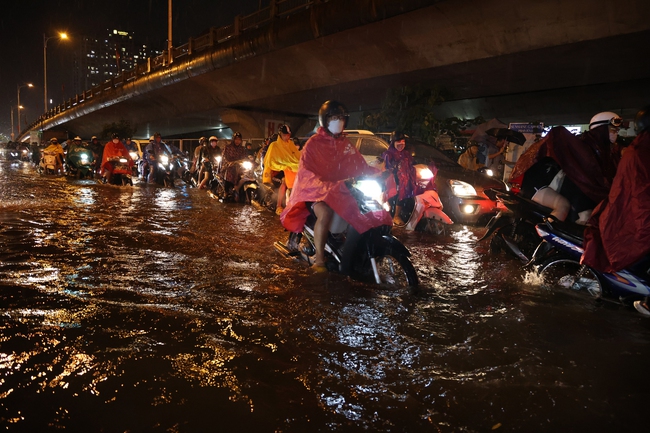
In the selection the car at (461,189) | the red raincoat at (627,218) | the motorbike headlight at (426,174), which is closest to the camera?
the red raincoat at (627,218)

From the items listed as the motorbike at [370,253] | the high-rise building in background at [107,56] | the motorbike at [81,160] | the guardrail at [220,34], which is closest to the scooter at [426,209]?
the motorbike at [370,253]

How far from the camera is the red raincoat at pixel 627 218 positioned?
12.5 feet

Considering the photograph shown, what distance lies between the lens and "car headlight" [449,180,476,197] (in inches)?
345

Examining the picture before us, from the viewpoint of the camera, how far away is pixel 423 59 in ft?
52.7

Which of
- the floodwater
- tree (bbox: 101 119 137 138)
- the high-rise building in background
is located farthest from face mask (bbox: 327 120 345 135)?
the high-rise building in background

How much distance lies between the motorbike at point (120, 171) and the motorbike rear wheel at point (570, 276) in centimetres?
1377

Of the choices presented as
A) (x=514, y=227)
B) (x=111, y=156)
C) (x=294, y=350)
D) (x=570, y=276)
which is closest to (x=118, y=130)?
(x=111, y=156)

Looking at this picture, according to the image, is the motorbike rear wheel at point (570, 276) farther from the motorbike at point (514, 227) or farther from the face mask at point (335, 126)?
the face mask at point (335, 126)

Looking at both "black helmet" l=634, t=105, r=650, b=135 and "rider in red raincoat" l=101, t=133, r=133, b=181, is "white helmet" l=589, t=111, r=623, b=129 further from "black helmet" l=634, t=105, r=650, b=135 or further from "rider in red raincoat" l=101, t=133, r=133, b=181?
"rider in red raincoat" l=101, t=133, r=133, b=181

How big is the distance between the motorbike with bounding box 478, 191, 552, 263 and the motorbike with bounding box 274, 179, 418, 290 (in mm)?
1435

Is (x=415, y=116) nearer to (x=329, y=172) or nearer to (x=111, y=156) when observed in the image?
(x=111, y=156)

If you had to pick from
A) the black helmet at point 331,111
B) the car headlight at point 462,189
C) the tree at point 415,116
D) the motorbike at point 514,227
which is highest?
the tree at point 415,116

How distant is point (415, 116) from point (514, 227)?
11.2 meters

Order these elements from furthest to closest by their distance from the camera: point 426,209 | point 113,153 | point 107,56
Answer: point 107,56 < point 113,153 < point 426,209
